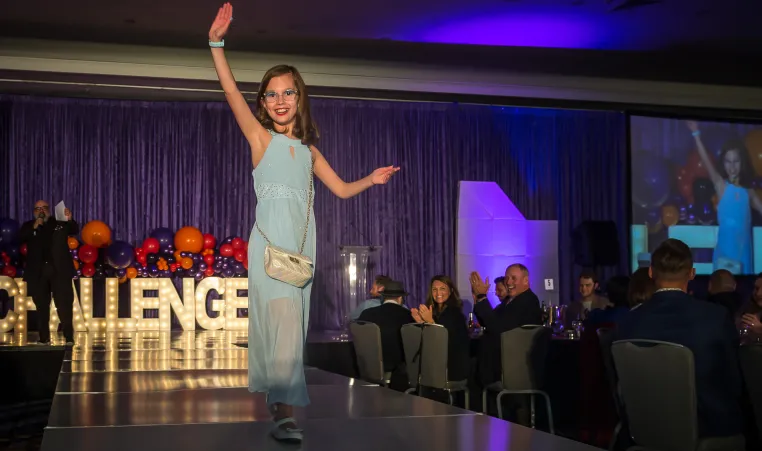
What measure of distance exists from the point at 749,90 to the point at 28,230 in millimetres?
9948

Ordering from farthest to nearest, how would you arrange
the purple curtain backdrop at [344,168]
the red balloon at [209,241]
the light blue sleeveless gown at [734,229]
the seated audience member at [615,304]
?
1. the light blue sleeveless gown at [734,229]
2. the purple curtain backdrop at [344,168]
3. the red balloon at [209,241]
4. the seated audience member at [615,304]

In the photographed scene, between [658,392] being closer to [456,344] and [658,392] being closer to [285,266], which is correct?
[285,266]

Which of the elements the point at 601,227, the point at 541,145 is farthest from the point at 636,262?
the point at 541,145

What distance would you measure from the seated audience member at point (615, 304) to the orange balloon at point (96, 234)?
6.67 meters

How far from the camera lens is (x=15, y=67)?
427 inches

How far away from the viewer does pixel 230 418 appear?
3248 millimetres

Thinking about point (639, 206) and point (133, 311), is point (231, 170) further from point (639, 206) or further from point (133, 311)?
point (639, 206)

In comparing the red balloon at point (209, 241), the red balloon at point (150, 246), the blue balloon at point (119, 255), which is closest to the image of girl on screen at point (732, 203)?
the red balloon at point (209, 241)

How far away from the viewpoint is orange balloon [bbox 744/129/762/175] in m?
12.6

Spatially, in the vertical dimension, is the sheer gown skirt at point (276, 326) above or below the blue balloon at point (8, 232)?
below

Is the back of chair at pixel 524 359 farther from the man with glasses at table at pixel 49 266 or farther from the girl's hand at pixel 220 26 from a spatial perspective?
the man with glasses at table at pixel 49 266

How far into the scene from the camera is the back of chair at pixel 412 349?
595cm

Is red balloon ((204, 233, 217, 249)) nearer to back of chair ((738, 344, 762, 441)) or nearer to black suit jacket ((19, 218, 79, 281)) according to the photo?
black suit jacket ((19, 218, 79, 281))

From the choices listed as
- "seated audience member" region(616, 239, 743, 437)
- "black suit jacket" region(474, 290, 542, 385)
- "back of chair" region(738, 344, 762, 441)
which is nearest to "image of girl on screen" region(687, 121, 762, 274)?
"black suit jacket" region(474, 290, 542, 385)
